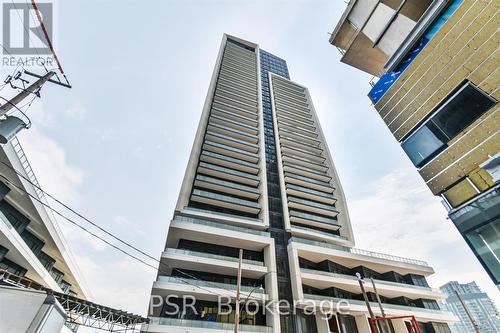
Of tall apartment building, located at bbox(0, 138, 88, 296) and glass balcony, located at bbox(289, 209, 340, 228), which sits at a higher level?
glass balcony, located at bbox(289, 209, 340, 228)

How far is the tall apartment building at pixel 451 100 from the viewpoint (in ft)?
38.2

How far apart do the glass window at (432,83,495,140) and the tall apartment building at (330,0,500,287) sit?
4 cm

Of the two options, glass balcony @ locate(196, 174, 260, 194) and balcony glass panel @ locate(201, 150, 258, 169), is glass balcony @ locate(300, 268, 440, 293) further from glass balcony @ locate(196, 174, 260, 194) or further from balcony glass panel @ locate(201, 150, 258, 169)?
balcony glass panel @ locate(201, 150, 258, 169)

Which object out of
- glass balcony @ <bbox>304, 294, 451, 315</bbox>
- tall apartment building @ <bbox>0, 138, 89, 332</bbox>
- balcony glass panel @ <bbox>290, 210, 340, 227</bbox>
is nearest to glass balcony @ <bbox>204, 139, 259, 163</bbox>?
balcony glass panel @ <bbox>290, 210, 340, 227</bbox>

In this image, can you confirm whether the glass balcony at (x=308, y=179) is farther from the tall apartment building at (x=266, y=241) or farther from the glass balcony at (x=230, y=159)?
the glass balcony at (x=230, y=159)

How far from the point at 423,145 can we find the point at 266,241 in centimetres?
1869

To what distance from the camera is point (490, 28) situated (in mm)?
11219

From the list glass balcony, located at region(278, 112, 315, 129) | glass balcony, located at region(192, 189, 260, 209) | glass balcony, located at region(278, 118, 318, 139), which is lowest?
glass balcony, located at region(192, 189, 260, 209)

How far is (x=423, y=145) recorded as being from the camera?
1520cm

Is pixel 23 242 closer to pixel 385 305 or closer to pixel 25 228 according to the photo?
pixel 25 228

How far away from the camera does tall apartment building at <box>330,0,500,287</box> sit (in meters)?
11.6

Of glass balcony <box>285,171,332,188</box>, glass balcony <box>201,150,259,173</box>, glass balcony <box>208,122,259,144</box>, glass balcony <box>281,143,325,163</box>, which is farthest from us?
glass balcony <box>281,143,325,163</box>

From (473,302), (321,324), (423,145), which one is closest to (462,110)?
(423,145)

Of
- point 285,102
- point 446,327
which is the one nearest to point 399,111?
point 446,327
